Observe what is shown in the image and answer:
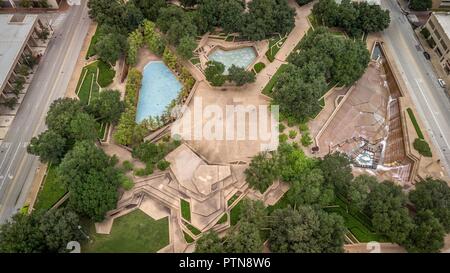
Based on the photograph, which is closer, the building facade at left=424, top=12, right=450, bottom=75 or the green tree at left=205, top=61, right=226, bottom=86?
the green tree at left=205, top=61, right=226, bottom=86

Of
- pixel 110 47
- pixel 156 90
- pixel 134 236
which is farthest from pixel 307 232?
pixel 110 47

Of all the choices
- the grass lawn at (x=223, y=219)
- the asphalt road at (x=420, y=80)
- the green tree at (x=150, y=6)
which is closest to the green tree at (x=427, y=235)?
the asphalt road at (x=420, y=80)

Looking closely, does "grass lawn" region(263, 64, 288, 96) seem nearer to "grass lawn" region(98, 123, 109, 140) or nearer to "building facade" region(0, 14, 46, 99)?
"grass lawn" region(98, 123, 109, 140)

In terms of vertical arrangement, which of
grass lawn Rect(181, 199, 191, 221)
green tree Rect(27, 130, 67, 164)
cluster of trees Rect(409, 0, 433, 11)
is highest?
cluster of trees Rect(409, 0, 433, 11)

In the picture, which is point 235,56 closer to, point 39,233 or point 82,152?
point 82,152

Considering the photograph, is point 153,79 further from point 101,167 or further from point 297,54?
point 297,54

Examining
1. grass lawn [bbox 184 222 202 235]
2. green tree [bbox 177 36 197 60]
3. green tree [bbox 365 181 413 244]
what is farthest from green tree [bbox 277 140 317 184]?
green tree [bbox 177 36 197 60]
